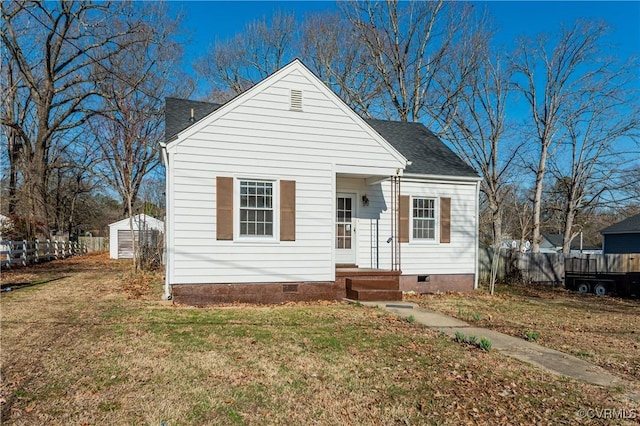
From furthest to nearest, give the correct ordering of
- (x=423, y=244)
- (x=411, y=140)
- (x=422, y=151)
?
(x=411, y=140), (x=422, y=151), (x=423, y=244)

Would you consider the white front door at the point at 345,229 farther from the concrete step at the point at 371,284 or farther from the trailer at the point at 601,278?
the trailer at the point at 601,278

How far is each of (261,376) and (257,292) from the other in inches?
211

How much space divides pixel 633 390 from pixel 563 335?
3026mm

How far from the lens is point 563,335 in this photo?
7684 millimetres

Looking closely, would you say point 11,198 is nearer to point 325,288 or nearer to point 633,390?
point 325,288

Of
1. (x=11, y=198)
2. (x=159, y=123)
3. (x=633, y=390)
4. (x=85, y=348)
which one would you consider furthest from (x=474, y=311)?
(x=11, y=198)

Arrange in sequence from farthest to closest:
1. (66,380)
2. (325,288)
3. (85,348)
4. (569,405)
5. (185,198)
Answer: (325,288)
(185,198)
(85,348)
(66,380)
(569,405)

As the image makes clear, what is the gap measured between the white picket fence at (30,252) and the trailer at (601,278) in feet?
69.2

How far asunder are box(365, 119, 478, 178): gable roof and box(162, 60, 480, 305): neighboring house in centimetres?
152

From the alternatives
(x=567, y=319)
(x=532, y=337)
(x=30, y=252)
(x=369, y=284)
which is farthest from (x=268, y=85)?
(x=30, y=252)

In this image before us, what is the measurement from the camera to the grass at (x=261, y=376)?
13.0 feet

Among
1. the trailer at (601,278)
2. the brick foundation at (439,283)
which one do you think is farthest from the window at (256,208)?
the trailer at (601,278)

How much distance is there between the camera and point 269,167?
10.4 metres

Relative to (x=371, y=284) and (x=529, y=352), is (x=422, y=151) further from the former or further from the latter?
(x=529, y=352)
